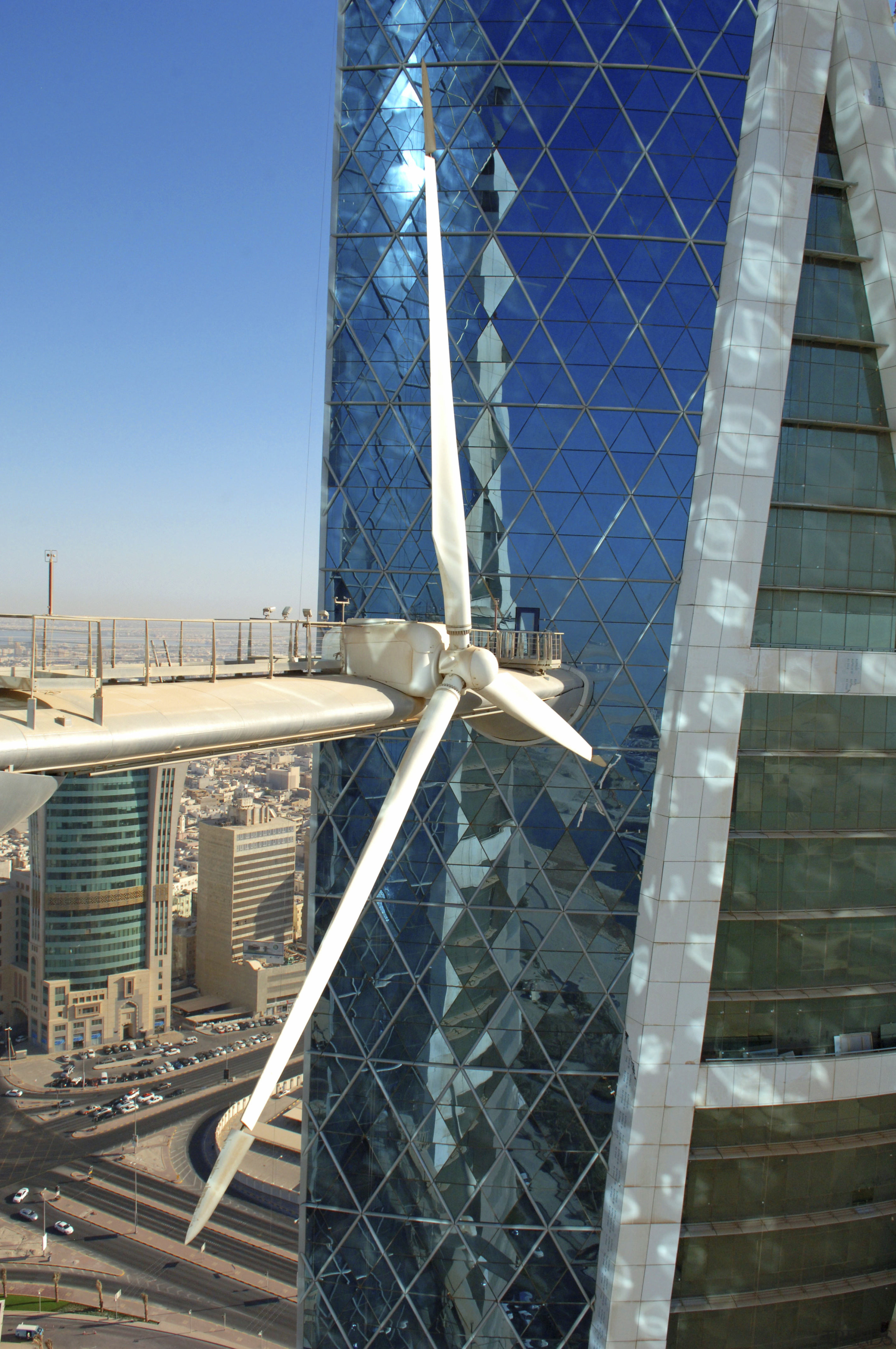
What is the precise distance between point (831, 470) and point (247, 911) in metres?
113

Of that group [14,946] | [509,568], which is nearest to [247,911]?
[14,946]

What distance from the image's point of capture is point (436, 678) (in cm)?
1262

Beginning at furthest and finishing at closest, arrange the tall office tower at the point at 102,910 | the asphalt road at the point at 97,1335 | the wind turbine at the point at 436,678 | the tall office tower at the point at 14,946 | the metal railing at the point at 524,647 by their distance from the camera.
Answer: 1. the tall office tower at the point at 14,946
2. the tall office tower at the point at 102,910
3. the asphalt road at the point at 97,1335
4. the metal railing at the point at 524,647
5. the wind turbine at the point at 436,678

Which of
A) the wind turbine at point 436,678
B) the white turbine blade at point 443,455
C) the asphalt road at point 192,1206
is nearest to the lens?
the wind turbine at point 436,678

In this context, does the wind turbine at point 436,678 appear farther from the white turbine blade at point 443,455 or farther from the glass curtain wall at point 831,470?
the glass curtain wall at point 831,470

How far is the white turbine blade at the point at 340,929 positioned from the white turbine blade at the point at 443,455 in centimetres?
123

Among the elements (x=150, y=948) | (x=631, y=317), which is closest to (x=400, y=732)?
(x=631, y=317)

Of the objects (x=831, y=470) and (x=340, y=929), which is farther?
(x=831, y=470)

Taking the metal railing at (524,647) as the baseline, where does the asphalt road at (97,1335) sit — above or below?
below

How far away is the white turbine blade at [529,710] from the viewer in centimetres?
1250

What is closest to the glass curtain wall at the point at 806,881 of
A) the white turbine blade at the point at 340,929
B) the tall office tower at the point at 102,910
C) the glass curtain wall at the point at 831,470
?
the glass curtain wall at the point at 831,470

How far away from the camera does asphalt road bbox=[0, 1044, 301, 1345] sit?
177 ft

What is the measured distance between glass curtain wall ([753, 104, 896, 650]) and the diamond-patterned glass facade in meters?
6.12

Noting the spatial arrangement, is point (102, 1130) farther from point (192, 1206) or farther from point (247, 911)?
point (247, 911)
